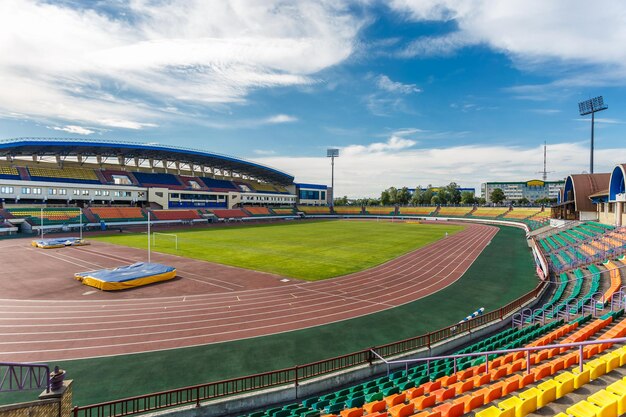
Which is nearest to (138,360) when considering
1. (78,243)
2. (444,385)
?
(444,385)

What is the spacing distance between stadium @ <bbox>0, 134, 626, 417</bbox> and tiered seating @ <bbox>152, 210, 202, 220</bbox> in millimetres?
24115

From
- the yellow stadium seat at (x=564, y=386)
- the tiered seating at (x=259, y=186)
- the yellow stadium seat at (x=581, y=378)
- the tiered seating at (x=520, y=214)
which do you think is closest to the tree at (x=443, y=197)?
the tiered seating at (x=520, y=214)

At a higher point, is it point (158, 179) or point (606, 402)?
point (158, 179)

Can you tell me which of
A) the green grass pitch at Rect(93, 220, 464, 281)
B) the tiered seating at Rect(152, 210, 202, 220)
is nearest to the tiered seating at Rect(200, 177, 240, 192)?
the tiered seating at Rect(152, 210, 202, 220)

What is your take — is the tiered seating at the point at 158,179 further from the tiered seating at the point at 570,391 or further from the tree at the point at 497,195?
the tree at the point at 497,195

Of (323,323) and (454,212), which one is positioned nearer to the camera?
(323,323)

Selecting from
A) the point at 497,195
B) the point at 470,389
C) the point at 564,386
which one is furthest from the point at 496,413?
the point at 497,195

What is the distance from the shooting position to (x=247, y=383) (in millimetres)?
11438

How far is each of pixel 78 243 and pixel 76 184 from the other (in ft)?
105

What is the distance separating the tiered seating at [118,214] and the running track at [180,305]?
3769 centimetres

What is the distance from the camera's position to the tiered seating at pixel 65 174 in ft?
210

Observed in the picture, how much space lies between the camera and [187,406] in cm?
969

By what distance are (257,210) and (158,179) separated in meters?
29.9

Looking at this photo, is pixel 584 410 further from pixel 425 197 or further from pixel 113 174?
pixel 425 197
